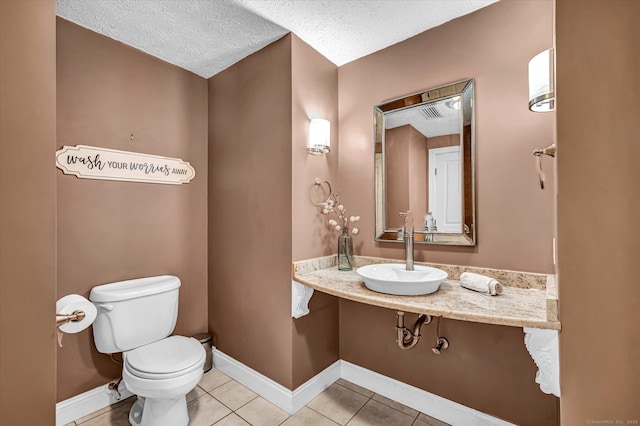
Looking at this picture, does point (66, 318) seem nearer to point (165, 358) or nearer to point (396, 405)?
point (165, 358)

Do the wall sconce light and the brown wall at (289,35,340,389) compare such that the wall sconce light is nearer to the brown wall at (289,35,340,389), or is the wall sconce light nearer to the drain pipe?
the brown wall at (289,35,340,389)

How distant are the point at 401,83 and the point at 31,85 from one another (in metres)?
1.79

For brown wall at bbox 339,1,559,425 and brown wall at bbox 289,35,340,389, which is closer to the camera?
brown wall at bbox 339,1,559,425

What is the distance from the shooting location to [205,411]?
177 cm

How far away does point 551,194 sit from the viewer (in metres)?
1.38

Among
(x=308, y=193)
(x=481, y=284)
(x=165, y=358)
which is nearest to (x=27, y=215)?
(x=165, y=358)

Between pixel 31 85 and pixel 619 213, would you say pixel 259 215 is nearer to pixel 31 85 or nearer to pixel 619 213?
pixel 31 85

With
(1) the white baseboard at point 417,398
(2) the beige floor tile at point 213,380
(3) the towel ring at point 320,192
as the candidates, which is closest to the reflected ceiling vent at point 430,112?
(3) the towel ring at point 320,192

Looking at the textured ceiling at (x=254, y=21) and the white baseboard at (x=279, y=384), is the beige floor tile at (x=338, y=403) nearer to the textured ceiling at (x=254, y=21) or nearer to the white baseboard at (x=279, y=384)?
the white baseboard at (x=279, y=384)

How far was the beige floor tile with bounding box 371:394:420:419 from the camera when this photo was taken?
1732 millimetres

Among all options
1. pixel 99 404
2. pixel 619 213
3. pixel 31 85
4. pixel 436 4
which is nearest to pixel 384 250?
pixel 619 213

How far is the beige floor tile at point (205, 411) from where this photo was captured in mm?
1684

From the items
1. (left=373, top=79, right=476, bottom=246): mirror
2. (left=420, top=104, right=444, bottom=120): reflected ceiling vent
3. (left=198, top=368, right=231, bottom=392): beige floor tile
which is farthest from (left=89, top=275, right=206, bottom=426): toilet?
(left=420, top=104, right=444, bottom=120): reflected ceiling vent

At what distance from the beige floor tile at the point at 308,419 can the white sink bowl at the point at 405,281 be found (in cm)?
89
